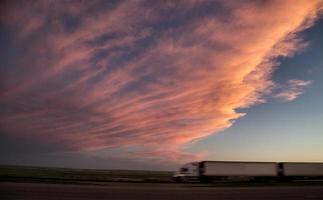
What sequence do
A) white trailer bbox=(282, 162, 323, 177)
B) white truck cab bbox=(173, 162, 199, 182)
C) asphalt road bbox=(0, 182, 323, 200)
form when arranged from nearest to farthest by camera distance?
1. asphalt road bbox=(0, 182, 323, 200)
2. white truck cab bbox=(173, 162, 199, 182)
3. white trailer bbox=(282, 162, 323, 177)

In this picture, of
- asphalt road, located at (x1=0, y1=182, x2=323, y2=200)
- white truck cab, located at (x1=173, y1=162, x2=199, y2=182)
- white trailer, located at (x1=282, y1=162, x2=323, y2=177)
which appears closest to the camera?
asphalt road, located at (x1=0, y1=182, x2=323, y2=200)

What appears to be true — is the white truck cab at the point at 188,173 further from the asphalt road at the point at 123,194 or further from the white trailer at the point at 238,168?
the asphalt road at the point at 123,194

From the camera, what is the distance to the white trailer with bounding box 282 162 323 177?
52.1m

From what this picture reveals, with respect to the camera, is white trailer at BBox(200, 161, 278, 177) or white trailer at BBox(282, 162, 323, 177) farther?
white trailer at BBox(282, 162, 323, 177)

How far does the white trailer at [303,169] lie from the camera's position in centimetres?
5206

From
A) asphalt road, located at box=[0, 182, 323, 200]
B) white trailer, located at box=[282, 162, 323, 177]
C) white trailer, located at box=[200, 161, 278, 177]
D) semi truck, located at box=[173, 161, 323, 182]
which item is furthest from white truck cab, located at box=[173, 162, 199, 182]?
asphalt road, located at box=[0, 182, 323, 200]

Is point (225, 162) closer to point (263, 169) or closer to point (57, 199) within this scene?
point (263, 169)

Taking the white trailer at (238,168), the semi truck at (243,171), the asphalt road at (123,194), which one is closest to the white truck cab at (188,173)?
the semi truck at (243,171)

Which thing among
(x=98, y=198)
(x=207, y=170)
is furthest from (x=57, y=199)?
(x=207, y=170)

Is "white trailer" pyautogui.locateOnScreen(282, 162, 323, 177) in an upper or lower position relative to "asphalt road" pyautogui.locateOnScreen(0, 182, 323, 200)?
upper

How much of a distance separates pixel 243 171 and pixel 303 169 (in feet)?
38.0

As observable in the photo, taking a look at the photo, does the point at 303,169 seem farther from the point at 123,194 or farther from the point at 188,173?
the point at 123,194

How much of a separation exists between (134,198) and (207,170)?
2829cm

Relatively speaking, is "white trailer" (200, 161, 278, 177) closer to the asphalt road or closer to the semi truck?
the semi truck
